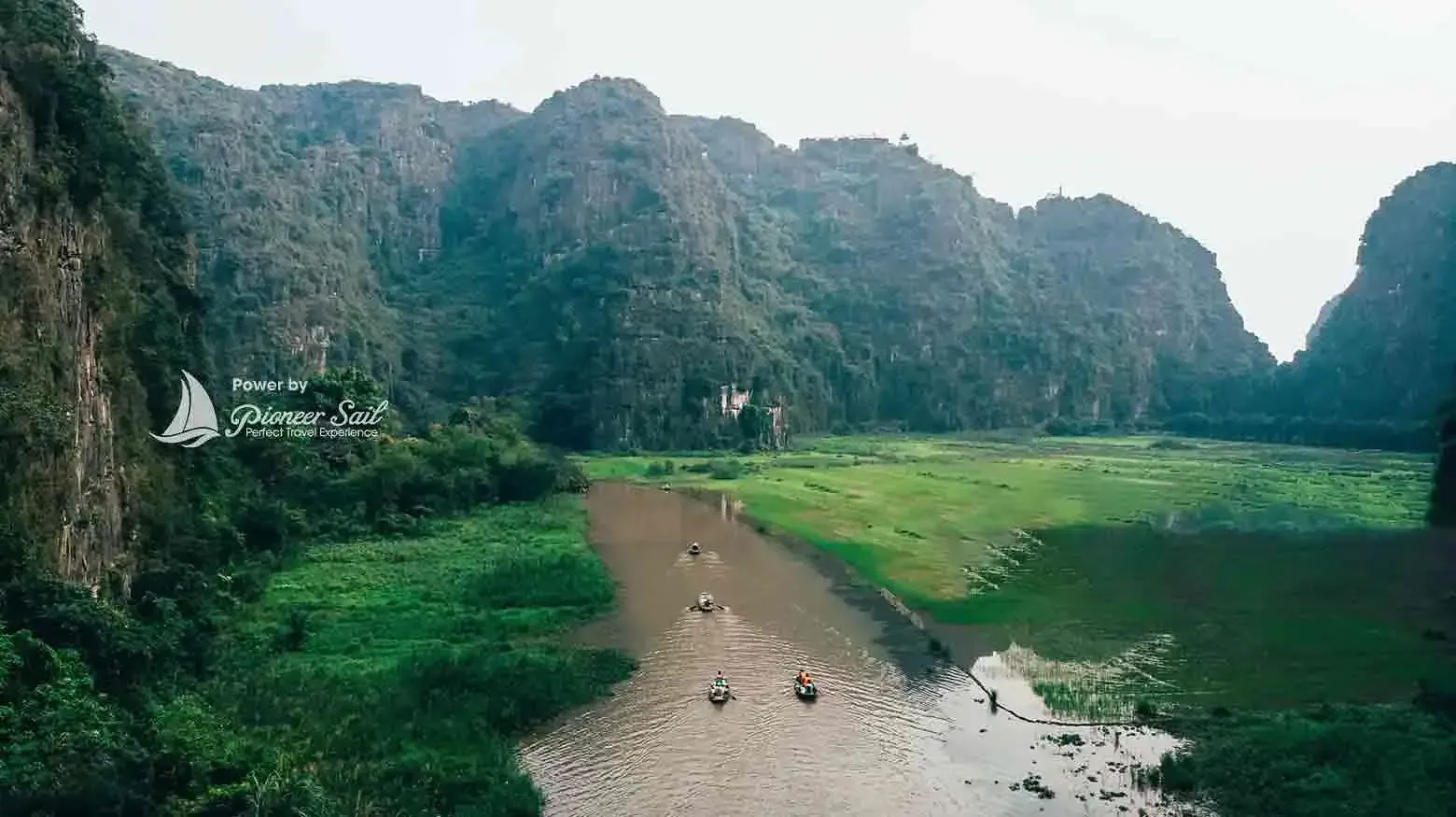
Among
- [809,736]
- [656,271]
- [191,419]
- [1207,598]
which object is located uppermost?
[656,271]

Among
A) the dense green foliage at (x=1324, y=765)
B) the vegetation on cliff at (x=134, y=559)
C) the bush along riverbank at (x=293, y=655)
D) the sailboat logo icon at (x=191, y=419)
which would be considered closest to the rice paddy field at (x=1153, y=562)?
the dense green foliage at (x=1324, y=765)

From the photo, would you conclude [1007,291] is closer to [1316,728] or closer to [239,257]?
[239,257]

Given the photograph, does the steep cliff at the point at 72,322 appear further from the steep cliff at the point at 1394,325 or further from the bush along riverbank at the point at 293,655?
the steep cliff at the point at 1394,325

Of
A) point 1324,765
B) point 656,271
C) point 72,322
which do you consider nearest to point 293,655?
point 72,322

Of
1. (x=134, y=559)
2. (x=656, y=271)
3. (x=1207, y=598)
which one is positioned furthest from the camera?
(x=656, y=271)

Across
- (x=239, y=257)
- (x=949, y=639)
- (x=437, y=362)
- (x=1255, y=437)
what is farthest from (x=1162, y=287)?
(x=949, y=639)

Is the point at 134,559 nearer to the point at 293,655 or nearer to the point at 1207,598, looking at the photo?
the point at 293,655

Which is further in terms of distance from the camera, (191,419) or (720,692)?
(191,419)
